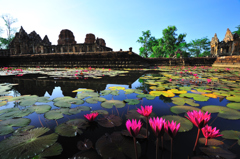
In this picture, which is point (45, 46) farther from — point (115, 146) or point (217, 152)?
point (217, 152)

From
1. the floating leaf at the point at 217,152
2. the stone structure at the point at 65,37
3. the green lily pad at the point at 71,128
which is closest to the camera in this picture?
the floating leaf at the point at 217,152

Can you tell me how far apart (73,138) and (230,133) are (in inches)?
36.1

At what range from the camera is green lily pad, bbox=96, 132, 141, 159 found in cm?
50

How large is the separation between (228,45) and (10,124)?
3365 centimetres

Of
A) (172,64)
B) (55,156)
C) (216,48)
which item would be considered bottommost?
(55,156)

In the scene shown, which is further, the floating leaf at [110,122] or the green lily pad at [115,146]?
the floating leaf at [110,122]

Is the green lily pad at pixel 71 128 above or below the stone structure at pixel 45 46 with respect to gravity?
below

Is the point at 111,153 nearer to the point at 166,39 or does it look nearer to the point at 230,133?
the point at 230,133

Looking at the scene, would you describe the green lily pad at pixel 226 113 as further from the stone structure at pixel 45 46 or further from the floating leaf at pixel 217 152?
the stone structure at pixel 45 46

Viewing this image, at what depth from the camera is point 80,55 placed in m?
6.36

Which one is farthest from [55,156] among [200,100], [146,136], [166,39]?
[166,39]

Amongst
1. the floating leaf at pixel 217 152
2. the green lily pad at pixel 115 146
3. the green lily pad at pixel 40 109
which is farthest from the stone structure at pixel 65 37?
the floating leaf at pixel 217 152

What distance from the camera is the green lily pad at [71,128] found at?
0.64 metres

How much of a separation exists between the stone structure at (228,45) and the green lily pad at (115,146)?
29.1 meters
